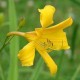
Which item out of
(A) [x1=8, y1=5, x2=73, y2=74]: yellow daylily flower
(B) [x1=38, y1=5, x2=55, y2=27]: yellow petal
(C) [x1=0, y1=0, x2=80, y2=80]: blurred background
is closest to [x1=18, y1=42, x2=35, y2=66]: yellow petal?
(A) [x1=8, y1=5, x2=73, y2=74]: yellow daylily flower

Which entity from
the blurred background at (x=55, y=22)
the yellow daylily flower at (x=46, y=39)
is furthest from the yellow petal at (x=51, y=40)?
the blurred background at (x=55, y=22)

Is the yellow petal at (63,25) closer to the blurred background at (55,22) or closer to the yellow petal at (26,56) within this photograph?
the yellow petal at (26,56)

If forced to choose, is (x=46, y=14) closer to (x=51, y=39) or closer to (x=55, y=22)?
(x=51, y=39)

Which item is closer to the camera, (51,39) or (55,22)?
(51,39)

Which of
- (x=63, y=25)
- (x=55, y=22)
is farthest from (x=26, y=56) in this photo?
(x=55, y=22)

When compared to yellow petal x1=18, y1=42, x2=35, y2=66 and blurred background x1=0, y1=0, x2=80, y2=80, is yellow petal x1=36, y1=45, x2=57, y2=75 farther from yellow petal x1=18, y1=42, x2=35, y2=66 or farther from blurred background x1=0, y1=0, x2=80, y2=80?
blurred background x1=0, y1=0, x2=80, y2=80

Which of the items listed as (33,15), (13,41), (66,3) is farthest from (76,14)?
(13,41)

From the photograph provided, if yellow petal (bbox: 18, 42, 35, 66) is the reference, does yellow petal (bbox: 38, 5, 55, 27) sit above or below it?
above

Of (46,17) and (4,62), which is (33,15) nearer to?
(4,62)

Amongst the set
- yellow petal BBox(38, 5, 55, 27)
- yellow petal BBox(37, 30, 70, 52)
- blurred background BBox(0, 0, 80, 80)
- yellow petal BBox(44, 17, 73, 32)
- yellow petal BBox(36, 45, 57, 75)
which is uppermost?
yellow petal BBox(38, 5, 55, 27)
